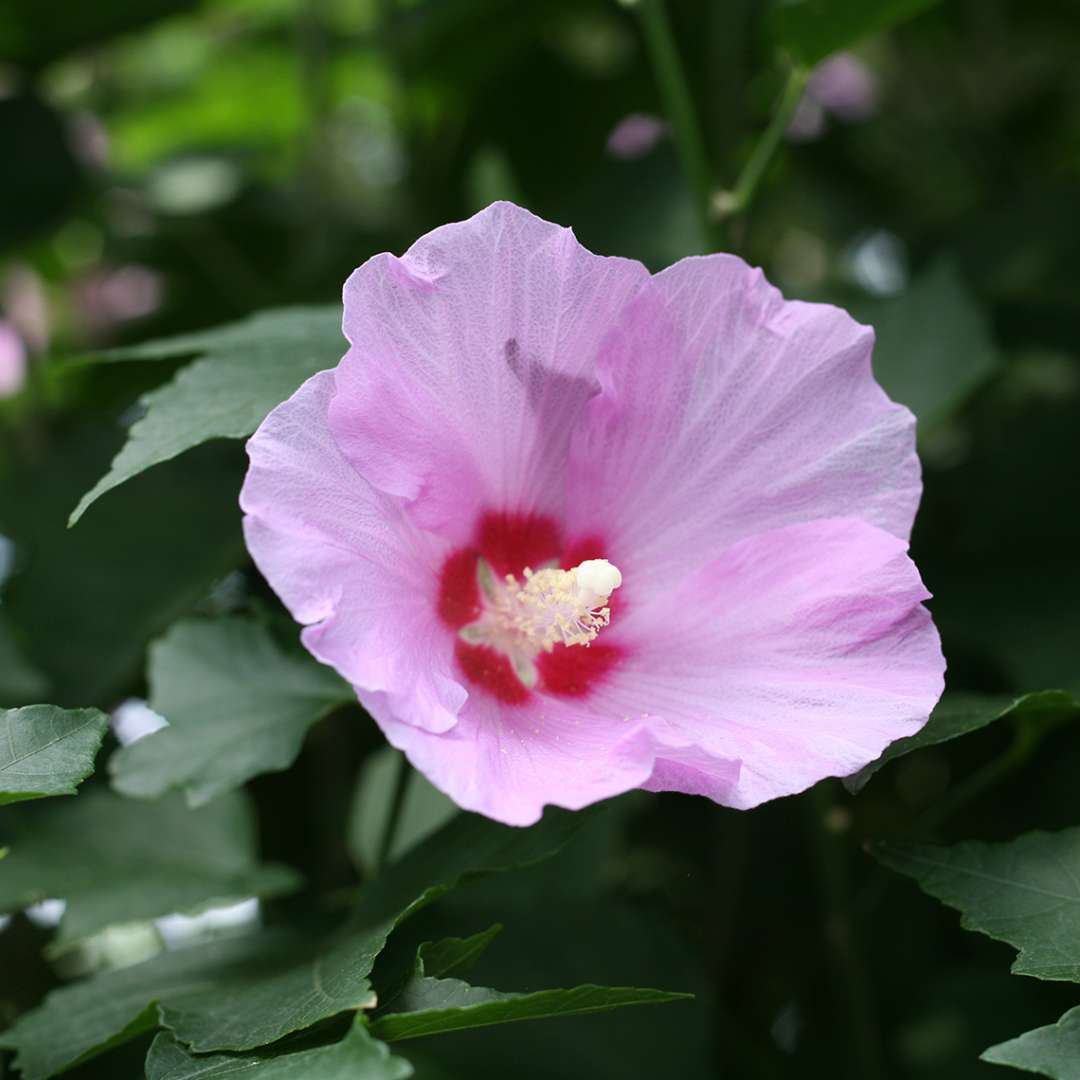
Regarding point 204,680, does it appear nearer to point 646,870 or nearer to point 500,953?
point 500,953

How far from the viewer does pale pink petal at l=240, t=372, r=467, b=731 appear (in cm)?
67

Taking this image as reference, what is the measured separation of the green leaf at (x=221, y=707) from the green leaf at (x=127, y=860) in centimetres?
9

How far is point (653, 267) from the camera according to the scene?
1.27 m

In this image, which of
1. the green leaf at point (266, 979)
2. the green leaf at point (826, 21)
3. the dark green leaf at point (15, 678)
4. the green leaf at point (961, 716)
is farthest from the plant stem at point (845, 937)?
the dark green leaf at point (15, 678)

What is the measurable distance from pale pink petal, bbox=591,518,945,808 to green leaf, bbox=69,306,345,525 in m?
0.25

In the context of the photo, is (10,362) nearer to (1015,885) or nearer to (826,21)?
(826,21)

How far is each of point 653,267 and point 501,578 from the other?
491 mm

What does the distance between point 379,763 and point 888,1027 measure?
0.51m

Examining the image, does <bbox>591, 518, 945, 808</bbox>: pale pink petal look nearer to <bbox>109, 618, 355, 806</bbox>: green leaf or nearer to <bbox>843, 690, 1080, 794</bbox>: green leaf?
<bbox>843, 690, 1080, 794</bbox>: green leaf

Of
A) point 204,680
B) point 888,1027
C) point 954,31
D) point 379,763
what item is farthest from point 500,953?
point 954,31

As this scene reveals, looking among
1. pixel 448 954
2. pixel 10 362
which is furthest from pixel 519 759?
pixel 10 362

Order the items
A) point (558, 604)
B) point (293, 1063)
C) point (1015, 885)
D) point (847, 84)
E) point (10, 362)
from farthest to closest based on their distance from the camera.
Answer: point (847, 84), point (10, 362), point (558, 604), point (1015, 885), point (293, 1063)

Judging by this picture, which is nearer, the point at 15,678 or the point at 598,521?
the point at 598,521

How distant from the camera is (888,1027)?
1.27 meters
